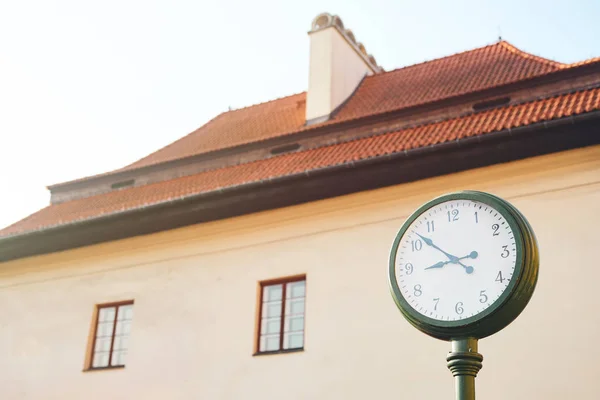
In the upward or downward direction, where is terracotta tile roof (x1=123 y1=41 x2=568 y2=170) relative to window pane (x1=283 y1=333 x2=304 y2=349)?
upward

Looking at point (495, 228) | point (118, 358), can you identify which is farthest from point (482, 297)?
point (118, 358)

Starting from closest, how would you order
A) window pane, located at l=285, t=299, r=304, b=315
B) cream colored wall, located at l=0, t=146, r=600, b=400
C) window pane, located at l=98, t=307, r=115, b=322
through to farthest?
cream colored wall, located at l=0, t=146, r=600, b=400 < window pane, located at l=285, t=299, r=304, b=315 < window pane, located at l=98, t=307, r=115, b=322

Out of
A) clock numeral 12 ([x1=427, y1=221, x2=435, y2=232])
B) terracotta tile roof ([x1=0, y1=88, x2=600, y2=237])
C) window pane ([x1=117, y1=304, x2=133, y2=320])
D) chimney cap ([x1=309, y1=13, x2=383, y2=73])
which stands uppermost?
chimney cap ([x1=309, y1=13, x2=383, y2=73])

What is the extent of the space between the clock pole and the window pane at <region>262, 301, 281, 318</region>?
878cm

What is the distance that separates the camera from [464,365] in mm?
3312

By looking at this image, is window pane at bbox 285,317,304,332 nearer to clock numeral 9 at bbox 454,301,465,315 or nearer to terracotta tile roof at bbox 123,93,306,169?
terracotta tile roof at bbox 123,93,306,169

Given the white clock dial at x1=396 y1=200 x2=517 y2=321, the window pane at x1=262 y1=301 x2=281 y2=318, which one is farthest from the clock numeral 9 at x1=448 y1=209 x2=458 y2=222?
the window pane at x1=262 y1=301 x2=281 y2=318

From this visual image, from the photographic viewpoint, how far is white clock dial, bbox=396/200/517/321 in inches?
135

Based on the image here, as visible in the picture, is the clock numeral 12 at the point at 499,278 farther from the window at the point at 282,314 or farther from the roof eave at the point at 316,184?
the window at the point at 282,314

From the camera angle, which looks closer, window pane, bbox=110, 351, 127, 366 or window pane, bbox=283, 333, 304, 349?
window pane, bbox=283, 333, 304, 349

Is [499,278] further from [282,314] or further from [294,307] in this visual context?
[282,314]

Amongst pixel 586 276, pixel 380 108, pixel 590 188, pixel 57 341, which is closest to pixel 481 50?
pixel 380 108

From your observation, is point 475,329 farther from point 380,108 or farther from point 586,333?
point 380,108

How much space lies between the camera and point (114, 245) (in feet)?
46.0
